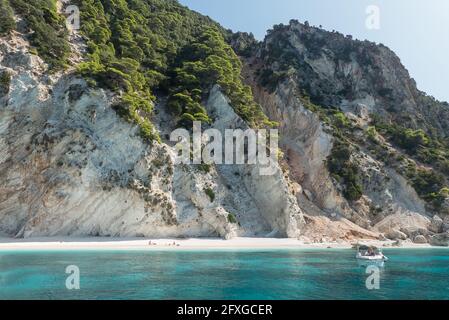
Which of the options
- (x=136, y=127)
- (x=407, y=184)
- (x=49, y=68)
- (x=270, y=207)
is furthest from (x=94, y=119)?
(x=407, y=184)

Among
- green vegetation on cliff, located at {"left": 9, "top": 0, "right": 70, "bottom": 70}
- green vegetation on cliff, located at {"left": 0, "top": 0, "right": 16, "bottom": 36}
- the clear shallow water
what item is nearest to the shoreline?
the clear shallow water

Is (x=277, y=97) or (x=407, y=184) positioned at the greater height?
(x=277, y=97)

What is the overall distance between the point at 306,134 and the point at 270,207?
20385 mm

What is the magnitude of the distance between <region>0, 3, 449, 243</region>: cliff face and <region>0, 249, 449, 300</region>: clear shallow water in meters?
9.12

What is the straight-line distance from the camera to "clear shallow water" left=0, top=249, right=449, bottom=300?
51.2 ft

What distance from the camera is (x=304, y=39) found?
8650cm

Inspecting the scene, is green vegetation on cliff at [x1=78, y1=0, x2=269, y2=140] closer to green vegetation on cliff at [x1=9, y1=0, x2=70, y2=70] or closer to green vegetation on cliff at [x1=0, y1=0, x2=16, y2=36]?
green vegetation on cliff at [x1=9, y1=0, x2=70, y2=70]

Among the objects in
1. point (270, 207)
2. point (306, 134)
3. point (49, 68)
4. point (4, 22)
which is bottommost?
point (270, 207)

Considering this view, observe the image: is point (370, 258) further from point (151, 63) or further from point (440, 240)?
point (151, 63)

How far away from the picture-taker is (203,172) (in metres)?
44.1

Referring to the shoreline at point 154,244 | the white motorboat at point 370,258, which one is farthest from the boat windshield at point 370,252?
the shoreline at point 154,244

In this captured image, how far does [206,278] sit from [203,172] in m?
25.0

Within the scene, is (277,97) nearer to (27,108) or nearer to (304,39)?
(304,39)

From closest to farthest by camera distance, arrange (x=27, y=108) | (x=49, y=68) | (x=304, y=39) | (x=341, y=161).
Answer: (x=27, y=108) < (x=49, y=68) < (x=341, y=161) < (x=304, y=39)
